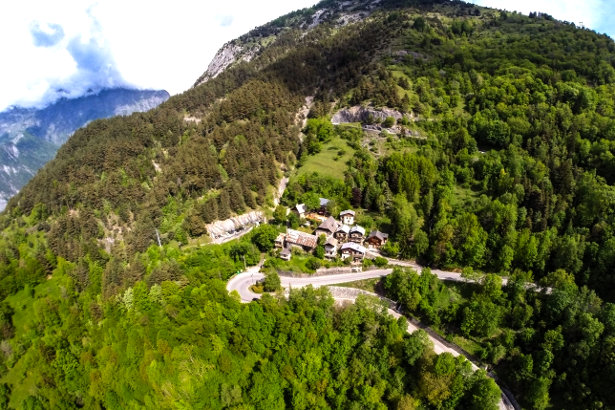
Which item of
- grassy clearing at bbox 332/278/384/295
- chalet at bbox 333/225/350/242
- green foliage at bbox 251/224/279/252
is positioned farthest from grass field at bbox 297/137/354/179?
grassy clearing at bbox 332/278/384/295

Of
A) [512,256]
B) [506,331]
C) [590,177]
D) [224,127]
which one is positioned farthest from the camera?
[224,127]

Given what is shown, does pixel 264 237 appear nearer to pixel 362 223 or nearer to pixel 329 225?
pixel 329 225

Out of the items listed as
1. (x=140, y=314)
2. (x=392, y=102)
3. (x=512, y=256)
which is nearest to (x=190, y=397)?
(x=140, y=314)

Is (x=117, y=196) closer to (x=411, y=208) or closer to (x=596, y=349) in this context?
(x=411, y=208)

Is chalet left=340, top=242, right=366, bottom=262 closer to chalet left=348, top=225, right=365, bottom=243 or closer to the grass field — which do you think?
chalet left=348, top=225, right=365, bottom=243

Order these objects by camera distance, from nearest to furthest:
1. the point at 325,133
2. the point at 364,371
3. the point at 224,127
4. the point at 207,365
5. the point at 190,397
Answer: the point at 190,397
the point at 207,365
the point at 364,371
the point at 325,133
the point at 224,127

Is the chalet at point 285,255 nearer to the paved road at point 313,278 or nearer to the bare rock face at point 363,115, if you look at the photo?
the paved road at point 313,278

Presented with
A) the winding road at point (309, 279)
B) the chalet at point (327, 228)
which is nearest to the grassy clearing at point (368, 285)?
the winding road at point (309, 279)
